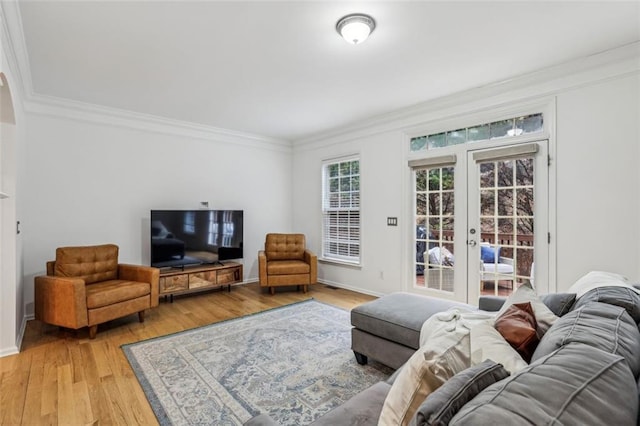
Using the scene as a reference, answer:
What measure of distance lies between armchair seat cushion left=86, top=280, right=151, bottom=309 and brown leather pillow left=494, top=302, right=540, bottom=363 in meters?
3.51

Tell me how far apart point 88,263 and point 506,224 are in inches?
188

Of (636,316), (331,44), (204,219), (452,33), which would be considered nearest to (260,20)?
(331,44)

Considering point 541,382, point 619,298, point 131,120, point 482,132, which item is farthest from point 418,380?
point 131,120

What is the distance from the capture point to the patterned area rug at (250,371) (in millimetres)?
2045

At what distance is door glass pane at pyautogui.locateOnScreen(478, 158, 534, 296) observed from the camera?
339 centimetres

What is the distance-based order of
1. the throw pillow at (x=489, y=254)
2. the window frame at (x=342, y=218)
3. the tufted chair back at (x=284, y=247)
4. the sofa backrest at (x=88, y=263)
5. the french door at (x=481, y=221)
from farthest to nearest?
the tufted chair back at (x=284, y=247) → the window frame at (x=342, y=218) → the throw pillow at (x=489, y=254) → the sofa backrest at (x=88, y=263) → the french door at (x=481, y=221)

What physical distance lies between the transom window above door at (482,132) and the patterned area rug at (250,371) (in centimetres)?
257

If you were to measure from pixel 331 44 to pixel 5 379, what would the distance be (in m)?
3.68

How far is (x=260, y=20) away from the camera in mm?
2311

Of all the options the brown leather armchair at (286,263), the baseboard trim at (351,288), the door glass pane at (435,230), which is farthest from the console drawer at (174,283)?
the door glass pane at (435,230)

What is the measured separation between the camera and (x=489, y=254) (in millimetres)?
3654

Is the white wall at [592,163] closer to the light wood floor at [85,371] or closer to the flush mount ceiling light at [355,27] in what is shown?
the flush mount ceiling light at [355,27]

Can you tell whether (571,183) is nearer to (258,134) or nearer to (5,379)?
(258,134)

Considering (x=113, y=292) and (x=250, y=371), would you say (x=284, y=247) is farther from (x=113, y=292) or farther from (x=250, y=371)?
(x=250, y=371)
